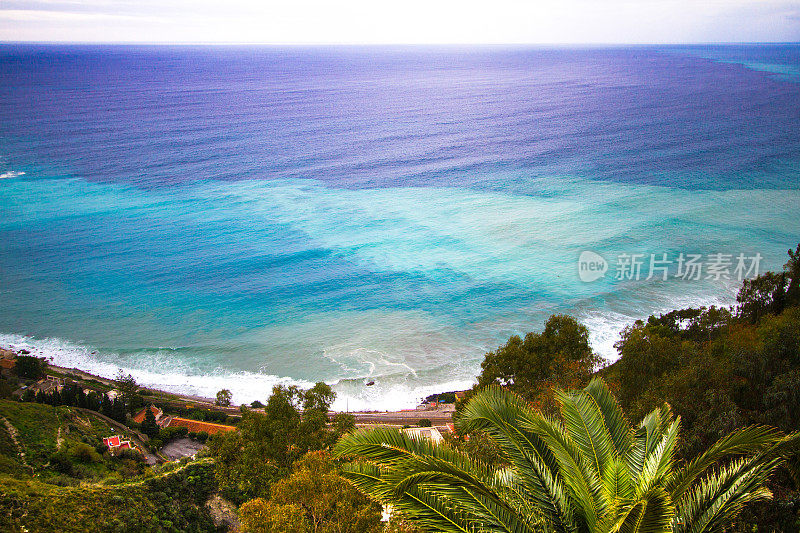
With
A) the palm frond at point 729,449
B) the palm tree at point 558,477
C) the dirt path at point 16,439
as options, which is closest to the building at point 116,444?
the dirt path at point 16,439

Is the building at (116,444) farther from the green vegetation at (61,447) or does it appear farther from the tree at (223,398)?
the tree at (223,398)

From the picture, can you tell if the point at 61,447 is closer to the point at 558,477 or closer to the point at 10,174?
the point at 558,477

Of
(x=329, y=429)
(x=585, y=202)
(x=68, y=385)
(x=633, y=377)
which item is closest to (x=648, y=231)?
(x=585, y=202)

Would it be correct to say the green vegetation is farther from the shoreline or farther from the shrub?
the shoreline

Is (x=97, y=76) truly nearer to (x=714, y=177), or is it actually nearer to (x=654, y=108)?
(x=654, y=108)

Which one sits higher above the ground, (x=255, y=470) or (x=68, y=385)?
(x=255, y=470)

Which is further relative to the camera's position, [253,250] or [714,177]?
[714,177]

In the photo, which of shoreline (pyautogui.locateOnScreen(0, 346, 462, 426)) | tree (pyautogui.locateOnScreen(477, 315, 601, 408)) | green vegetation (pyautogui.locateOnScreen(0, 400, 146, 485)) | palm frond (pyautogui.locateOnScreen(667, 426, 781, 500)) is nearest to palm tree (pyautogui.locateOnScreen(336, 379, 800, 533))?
palm frond (pyautogui.locateOnScreen(667, 426, 781, 500))
